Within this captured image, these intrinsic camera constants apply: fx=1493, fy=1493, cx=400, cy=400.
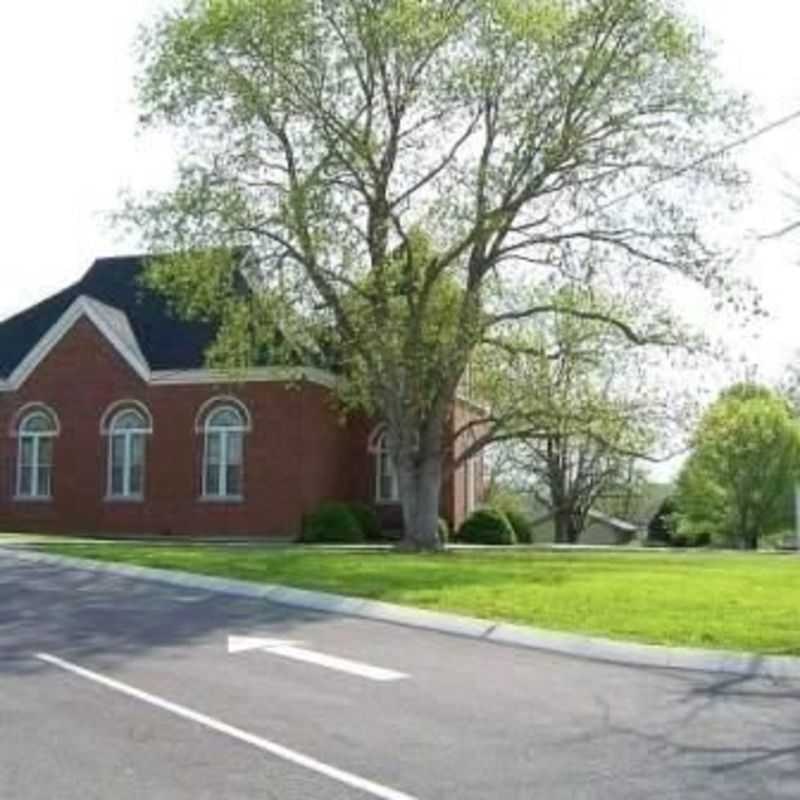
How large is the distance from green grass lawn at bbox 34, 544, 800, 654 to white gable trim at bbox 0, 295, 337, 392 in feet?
43.0

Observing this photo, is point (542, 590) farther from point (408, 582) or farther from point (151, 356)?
point (151, 356)

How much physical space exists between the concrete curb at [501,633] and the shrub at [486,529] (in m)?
23.8

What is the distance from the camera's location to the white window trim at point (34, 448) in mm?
45906

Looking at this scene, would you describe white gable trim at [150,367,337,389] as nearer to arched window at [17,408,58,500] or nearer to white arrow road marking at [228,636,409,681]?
arched window at [17,408,58,500]

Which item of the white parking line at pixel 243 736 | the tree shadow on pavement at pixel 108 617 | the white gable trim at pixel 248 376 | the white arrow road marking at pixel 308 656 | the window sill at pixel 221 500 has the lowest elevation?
the white parking line at pixel 243 736

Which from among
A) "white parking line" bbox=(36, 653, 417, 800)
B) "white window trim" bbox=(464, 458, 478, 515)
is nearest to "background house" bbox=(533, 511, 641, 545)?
"white window trim" bbox=(464, 458, 478, 515)

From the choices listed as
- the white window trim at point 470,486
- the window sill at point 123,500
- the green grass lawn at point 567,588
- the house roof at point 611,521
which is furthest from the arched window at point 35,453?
the house roof at point 611,521

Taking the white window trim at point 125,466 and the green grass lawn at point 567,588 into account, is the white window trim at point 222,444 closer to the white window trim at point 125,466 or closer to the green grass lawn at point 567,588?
the white window trim at point 125,466

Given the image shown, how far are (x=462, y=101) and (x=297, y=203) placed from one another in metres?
4.60

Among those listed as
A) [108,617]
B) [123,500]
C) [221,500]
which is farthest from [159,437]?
[108,617]

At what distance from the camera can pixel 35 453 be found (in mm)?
46344

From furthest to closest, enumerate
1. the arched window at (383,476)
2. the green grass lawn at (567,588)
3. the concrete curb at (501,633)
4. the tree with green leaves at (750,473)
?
the tree with green leaves at (750,473), the arched window at (383,476), the green grass lawn at (567,588), the concrete curb at (501,633)

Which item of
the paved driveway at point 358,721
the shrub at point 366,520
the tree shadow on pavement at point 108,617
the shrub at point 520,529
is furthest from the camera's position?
the shrub at point 520,529

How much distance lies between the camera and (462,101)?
33.6 m
